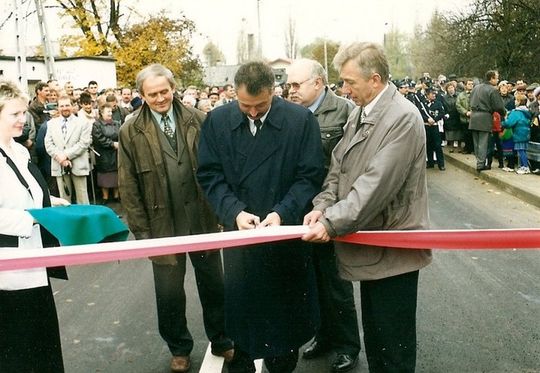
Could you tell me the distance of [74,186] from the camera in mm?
10688

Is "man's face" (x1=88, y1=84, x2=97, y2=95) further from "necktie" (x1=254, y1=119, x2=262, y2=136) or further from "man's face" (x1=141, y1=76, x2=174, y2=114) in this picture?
"necktie" (x1=254, y1=119, x2=262, y2=136)

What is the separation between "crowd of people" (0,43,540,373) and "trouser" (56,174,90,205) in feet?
21.5

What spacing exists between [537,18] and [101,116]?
17.5 m

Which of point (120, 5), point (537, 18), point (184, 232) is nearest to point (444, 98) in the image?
point (537, 18)

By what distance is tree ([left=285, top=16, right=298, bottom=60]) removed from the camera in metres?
74.2

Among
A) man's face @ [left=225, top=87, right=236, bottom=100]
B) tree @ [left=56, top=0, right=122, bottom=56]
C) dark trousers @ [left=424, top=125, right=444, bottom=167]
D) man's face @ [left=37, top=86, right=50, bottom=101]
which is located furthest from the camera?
tree @ [left=56, top=0, right=122, bottom=56]

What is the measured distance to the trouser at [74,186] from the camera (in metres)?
10.6

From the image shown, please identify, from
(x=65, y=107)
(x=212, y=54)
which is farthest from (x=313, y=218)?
(x=212, y=54)

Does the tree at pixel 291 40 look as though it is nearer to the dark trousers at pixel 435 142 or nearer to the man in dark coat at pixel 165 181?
the dark trousers at pixel 435 142

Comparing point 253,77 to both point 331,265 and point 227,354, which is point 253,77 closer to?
point 331,265

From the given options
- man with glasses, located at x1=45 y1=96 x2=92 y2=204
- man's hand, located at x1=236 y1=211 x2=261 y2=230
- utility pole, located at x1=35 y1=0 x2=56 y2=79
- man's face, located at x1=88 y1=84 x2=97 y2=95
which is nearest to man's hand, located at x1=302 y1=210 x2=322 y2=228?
man's hand, located at x1=236 y1=211 x2=261 y2=230

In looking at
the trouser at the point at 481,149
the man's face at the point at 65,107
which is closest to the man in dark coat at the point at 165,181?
the man's face at the point at 65,107

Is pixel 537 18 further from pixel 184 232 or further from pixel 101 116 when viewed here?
pixel 184 232

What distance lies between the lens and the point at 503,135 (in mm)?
13352
